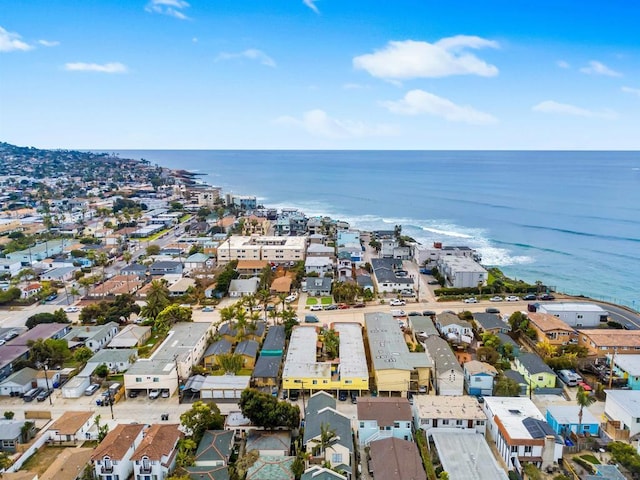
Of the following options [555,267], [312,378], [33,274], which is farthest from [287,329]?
[555,267]

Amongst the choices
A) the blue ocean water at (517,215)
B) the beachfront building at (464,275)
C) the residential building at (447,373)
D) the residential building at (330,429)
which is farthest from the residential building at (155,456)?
the blue ocean water at (517,215)

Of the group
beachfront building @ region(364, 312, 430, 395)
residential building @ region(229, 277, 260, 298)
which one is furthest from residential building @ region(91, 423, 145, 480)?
residential building @ region(229, 277, 260, 298)

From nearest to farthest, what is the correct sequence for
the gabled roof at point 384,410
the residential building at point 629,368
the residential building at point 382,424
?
the residential building at point 382,424 < the gabled roof at point 384,410 < the residential building at point 629,368

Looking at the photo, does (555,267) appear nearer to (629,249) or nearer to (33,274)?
(629,249)

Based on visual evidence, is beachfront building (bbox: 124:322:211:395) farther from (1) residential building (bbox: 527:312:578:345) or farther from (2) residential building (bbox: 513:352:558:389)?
(1) residential building (bbox: 527:312:578:345)

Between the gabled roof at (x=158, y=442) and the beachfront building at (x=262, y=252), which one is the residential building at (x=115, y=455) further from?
the beachfront building at (x=262, y=252)

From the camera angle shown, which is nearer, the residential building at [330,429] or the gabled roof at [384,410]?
the residential building at [330,429]

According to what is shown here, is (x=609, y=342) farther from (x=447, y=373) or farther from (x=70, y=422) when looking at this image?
(x=70, y=422)
